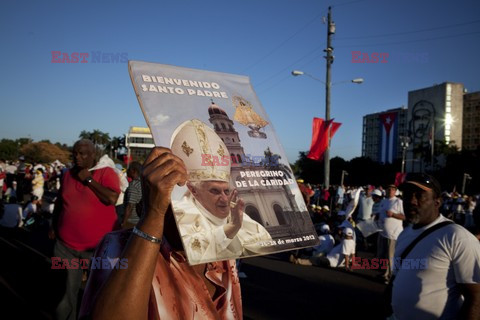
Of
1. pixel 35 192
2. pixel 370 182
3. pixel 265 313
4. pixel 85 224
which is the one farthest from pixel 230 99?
pixel 370 182

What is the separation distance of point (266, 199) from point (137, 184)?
11.4ft

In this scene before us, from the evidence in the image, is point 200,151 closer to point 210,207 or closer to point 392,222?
point 210,207

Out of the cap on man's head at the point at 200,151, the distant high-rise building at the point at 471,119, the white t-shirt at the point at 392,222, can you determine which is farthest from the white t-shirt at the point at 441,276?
the distant high-rise building at the point at 471,119

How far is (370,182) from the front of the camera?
225ft

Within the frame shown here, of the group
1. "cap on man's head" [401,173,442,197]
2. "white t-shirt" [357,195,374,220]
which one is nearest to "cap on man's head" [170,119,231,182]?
"cap on man's head" [401,173,442,197]

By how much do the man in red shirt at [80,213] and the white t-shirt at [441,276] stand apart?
8.83ft

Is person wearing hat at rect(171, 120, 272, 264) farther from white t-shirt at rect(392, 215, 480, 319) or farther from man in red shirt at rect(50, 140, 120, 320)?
man in red shirt at rect(50, 140, 120, 320)

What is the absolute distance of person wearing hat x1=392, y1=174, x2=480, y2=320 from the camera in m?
2.50

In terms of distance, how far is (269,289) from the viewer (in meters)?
6.66

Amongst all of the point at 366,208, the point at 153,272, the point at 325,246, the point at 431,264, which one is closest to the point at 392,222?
the point at 325,246

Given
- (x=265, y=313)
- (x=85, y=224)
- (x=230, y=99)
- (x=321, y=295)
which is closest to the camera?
(x=230, y=99)

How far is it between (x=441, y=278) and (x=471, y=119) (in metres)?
135

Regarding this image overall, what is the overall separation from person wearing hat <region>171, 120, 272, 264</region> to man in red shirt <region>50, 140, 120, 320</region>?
2563 millimetres

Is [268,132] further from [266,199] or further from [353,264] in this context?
[353,264]
